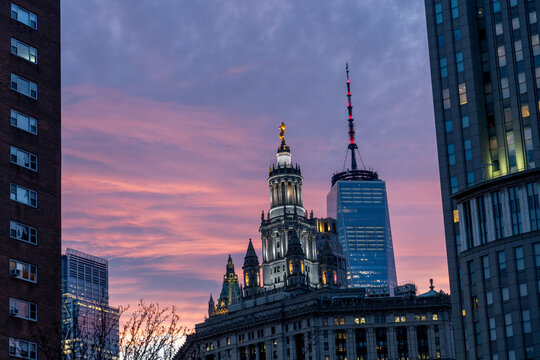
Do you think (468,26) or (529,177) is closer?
(529,177)

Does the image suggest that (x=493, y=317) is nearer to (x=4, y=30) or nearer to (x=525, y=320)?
(x=525, y=320)

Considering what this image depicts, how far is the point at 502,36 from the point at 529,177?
24.9 metres

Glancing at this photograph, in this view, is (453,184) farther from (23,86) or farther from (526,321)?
(23,86)

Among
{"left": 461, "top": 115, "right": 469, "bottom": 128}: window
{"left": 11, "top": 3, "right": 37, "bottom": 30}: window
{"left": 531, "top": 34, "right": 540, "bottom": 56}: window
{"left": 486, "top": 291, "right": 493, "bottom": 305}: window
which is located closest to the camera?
{"left": 11, "top": 3, "right": 37, "bottom": 30}: window

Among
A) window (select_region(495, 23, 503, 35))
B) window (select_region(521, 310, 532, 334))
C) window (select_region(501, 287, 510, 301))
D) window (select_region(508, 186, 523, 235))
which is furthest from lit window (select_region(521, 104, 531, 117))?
window (select_region(521, 310, 532, 334))

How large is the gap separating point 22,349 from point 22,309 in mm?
3155

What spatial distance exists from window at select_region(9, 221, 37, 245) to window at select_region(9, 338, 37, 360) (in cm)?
817

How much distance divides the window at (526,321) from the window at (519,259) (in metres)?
5.89

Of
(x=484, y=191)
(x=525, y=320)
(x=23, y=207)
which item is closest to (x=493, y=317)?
(x=525, y=320)

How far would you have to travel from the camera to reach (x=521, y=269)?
131125 millimetres

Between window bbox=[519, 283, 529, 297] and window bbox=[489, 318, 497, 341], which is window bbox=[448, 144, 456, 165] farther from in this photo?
window bbox=[489, 318, 497, 341]

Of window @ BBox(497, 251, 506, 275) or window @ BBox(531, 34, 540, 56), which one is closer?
window @ BBox(497, 251, 506, 275)

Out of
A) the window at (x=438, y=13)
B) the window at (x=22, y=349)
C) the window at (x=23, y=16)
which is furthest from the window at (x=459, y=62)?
the window at (x=22, y=349)

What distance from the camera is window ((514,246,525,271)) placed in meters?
131
